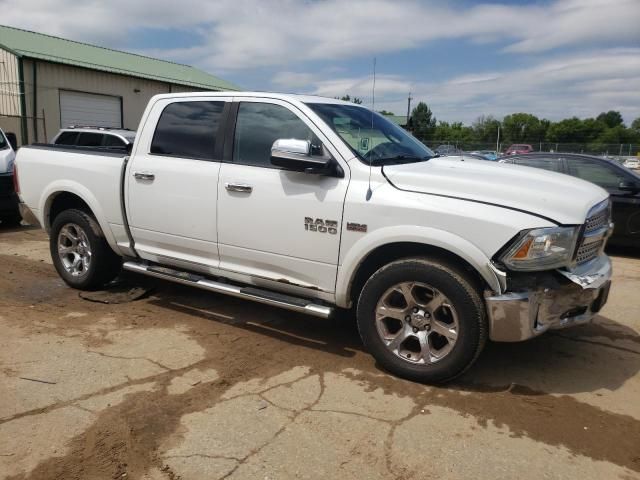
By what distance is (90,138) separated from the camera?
37.4 feet

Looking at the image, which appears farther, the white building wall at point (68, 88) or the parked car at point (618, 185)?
the white building wall at point (68, 88)

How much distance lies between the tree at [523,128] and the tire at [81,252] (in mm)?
58518

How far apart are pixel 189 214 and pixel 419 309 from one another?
212cm

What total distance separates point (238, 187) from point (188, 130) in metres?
0.89

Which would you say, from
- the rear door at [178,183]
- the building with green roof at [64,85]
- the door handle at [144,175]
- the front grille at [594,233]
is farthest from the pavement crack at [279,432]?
the building with green roof at [64,85]

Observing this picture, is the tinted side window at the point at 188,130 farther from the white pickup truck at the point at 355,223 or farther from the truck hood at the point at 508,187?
the truck hood at the point at 508,187

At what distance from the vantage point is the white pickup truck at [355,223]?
11.0 ft

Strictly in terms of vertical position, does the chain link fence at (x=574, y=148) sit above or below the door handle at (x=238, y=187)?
above

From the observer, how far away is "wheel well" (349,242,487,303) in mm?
A: 3512

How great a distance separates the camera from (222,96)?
4.59 meters

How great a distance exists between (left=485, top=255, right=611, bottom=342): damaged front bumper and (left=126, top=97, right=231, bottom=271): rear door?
91.9 inches

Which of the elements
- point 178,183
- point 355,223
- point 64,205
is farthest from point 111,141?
point 355,223

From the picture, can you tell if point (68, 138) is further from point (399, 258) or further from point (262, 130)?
point (399, 258)

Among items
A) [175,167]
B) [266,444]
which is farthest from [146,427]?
[175,167]
